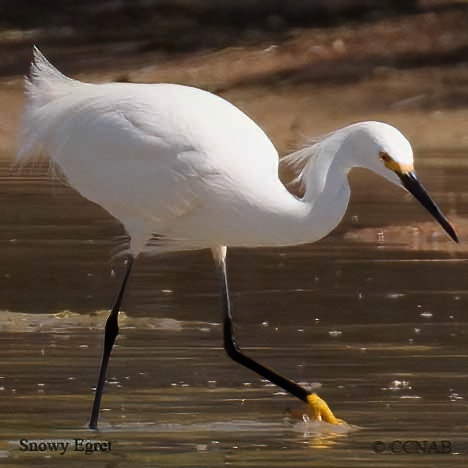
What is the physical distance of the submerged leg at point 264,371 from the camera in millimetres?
7719

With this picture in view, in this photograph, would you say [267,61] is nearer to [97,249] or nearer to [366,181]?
[366,181]

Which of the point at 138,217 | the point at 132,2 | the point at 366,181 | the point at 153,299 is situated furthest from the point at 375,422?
the point at 132,2

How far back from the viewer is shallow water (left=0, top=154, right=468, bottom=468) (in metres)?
7.26

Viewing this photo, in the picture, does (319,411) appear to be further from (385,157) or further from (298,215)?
(385,157)

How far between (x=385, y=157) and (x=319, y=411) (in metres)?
1.32

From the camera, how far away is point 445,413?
25.1ft

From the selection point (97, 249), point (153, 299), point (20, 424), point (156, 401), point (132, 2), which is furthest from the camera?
point (132, 2)

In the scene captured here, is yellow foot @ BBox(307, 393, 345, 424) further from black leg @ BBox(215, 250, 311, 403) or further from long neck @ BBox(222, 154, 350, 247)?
long neck @ BBox(222, 154, 350, 247)

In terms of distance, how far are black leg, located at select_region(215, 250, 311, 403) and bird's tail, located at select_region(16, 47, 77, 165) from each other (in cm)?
120

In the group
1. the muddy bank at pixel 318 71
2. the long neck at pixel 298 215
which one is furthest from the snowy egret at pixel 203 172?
the muddy bank at pixel 318 71

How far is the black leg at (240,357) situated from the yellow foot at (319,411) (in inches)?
5.5

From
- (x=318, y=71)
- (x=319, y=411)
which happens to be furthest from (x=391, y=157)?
(x=318, y=71)

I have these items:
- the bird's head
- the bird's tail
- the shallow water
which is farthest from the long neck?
the bird's tail

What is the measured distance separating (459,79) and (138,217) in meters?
16.1
